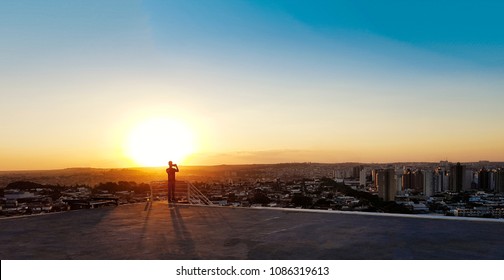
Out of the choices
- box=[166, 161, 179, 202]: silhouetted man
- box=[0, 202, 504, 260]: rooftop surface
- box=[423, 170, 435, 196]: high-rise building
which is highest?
box=[166, 161, 179, 202]: silhouetted man

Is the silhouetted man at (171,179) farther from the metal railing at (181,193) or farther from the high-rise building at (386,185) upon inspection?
the high-rise building at (386,185)

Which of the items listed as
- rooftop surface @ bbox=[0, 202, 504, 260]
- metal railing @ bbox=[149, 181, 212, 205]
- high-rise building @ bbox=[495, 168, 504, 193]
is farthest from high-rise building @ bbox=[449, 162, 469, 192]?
rooftop surface @ bbox=[0, 202, 504, 260]

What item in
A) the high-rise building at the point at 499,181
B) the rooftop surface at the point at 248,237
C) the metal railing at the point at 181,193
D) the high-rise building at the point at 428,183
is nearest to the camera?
the rooftop surface at the point at 248,237

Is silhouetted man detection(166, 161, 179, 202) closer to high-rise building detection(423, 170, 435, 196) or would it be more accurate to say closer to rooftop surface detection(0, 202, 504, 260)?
rooftop surface detection(0, 202, 504, 260)

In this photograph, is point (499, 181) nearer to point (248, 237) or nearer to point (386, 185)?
point (386, 185)

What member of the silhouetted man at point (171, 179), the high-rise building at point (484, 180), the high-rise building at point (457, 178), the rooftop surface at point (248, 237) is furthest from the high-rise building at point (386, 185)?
the rooftop surface at point (248, 237)

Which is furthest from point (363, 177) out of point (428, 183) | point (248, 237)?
point (248, 237)
